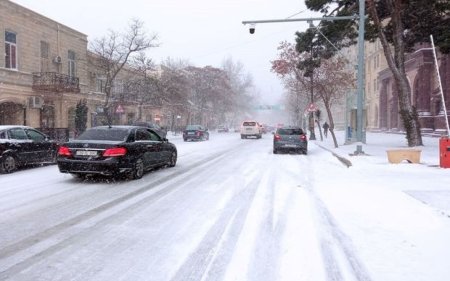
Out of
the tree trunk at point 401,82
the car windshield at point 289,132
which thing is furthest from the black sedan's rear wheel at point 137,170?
the tree trunk at point 401,82

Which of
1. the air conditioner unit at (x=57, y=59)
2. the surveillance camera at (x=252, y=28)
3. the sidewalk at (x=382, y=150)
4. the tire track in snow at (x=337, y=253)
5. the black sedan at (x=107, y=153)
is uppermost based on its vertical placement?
the air conditioner unit at (x=57, y=59)

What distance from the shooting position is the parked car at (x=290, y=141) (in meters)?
23.9

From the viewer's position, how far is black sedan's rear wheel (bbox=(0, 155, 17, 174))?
47.0 ft

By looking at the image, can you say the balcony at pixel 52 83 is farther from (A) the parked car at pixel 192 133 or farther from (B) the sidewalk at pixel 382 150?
(B) the sidewalk at pixel 382 150

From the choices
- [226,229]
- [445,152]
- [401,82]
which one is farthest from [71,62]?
[226,229]

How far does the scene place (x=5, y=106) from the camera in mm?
29828

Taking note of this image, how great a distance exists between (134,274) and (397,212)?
5075 mm

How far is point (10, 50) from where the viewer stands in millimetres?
29359

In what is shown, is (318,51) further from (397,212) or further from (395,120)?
(395,120)

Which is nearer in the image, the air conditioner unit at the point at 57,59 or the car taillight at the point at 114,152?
the car taillight at the point at 114,152

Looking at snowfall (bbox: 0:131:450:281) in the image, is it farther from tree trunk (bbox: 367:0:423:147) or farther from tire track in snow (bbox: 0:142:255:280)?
tree trunk (bbox: 367:0:423:147)

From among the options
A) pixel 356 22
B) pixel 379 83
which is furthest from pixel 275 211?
pixel 379 83

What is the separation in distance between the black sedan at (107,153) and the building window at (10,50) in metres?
19.4

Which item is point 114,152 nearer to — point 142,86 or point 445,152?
point 445,152
